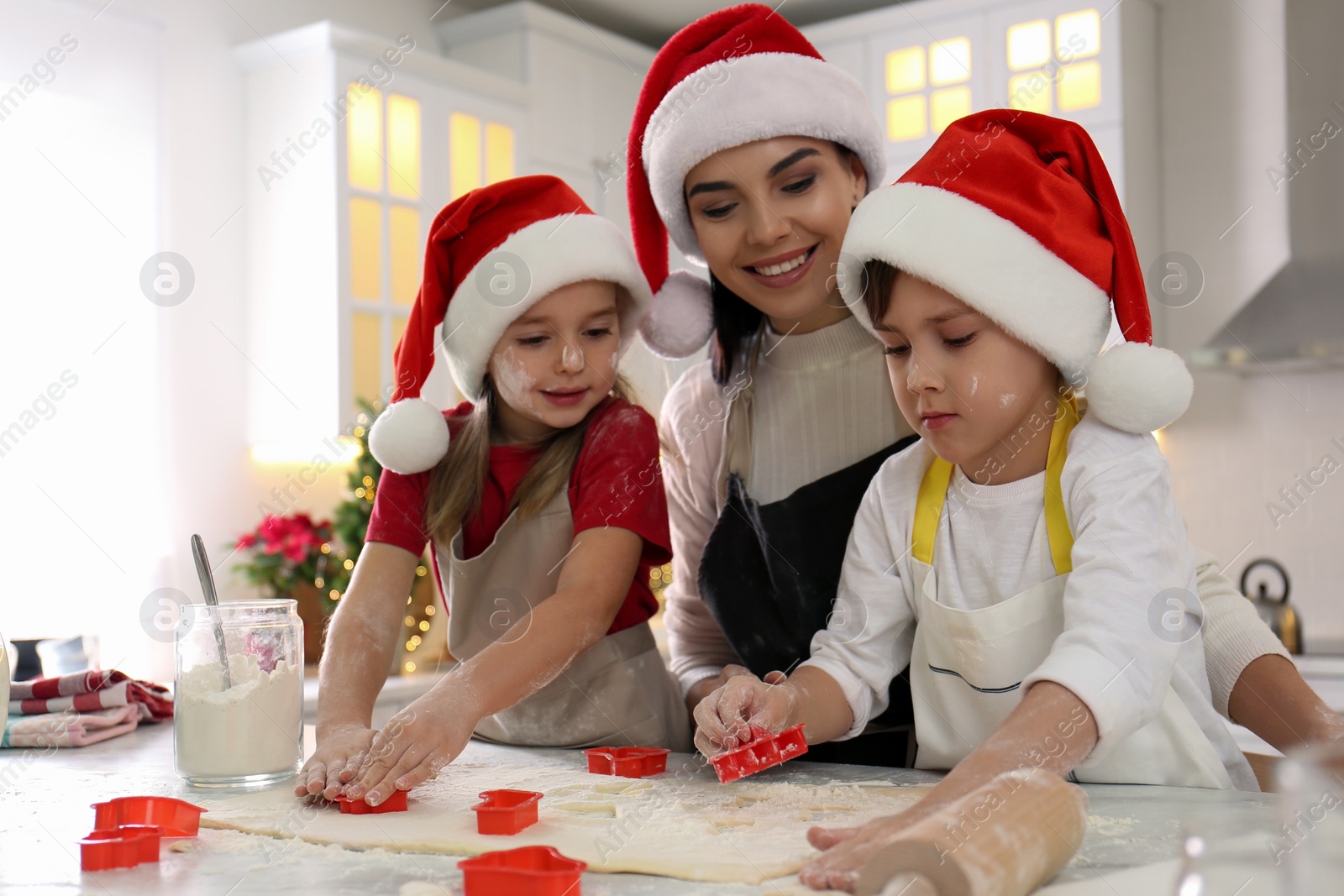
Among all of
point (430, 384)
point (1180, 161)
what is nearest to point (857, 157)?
point (430, 384)

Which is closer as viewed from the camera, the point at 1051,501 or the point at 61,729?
the point at 1051,501

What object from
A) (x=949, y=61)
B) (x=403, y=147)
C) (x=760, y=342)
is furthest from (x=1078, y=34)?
(x=760, y=342)

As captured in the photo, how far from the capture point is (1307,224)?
107 inches

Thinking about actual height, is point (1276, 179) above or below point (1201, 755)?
above

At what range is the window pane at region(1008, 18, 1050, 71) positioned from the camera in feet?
9.47

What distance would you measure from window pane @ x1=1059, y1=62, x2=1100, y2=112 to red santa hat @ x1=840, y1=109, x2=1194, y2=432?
6.76ft

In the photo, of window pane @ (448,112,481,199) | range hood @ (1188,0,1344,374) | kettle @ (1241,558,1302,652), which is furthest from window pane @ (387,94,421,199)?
kettle @ (1241,558,1302,652)

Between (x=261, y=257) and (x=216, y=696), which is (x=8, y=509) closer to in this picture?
(x=261, y=257)

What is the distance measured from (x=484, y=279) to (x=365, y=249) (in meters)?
1.61

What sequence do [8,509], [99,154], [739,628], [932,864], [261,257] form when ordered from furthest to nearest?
[261,257]
[99,154]
[8,509]
[739,628]
[932,864]

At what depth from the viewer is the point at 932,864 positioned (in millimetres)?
545

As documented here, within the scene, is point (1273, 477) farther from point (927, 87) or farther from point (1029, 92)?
point (927, 87)

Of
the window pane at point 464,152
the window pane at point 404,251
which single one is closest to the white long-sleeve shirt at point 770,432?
the window pane at point 404,251

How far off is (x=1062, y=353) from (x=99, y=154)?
235cm
